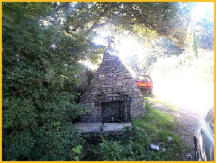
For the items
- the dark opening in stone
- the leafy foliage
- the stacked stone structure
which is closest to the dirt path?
the stacked stone structure

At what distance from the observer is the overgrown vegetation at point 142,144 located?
20.5 feet

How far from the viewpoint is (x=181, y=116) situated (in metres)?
11.0

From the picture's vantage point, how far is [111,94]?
9047 millimetres

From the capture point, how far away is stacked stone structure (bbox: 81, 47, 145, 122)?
8.84m

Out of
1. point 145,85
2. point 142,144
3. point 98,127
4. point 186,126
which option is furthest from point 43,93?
point 145,85

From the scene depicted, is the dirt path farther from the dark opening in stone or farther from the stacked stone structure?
the dark opening in stone

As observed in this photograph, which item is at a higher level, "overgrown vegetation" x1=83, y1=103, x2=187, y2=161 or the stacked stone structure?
the stacked stone structure

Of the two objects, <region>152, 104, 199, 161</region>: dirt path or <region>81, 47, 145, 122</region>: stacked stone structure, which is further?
<region>81, 47, 145, 122</region>: stacked stone structure

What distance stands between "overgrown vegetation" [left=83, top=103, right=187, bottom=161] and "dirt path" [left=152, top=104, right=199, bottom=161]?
23 cm

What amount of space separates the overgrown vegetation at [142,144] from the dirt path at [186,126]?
23 cm

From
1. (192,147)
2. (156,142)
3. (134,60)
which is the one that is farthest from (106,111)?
(134,60)

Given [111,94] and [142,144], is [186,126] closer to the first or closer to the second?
[142,144]

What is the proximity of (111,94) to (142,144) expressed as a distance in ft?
9.05

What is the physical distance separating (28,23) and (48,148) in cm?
302
